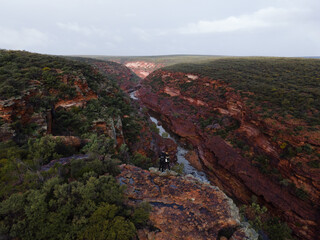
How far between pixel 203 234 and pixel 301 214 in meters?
13.6

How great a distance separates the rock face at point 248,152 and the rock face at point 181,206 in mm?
11103

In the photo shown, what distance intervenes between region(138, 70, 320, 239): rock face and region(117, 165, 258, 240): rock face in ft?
36.4

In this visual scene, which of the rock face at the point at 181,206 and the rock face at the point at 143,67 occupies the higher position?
the rock face at the point at 143,67

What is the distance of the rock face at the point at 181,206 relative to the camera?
21.5ft

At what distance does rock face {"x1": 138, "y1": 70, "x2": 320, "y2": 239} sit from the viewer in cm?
1366

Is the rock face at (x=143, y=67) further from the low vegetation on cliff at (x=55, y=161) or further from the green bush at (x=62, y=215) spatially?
the green bush at (x=62, y=215)

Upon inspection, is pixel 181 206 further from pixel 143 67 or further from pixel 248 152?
pixel 143 67

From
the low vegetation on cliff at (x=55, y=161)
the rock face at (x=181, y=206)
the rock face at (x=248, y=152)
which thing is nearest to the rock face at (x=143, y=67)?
the rock face at (x=248, y=152)

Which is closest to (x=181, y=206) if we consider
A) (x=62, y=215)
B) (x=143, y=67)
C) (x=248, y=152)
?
(x=62, y=215)

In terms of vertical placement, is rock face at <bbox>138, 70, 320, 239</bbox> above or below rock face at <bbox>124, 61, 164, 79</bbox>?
below

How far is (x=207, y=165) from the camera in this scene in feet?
74.2

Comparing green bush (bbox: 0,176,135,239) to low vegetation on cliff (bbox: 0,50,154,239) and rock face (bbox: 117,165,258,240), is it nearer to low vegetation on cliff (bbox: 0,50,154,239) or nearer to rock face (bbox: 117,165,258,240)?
low vegetation on cliff (bbox: 0,50,154,239)

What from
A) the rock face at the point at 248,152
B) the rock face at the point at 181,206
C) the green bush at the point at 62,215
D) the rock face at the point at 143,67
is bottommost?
the rock face at the point at 248,152

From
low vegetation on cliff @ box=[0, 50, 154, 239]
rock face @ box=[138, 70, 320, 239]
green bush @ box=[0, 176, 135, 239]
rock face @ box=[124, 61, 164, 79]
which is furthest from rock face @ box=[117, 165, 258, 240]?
rock face @ box=[124, 61, 164, 79]
